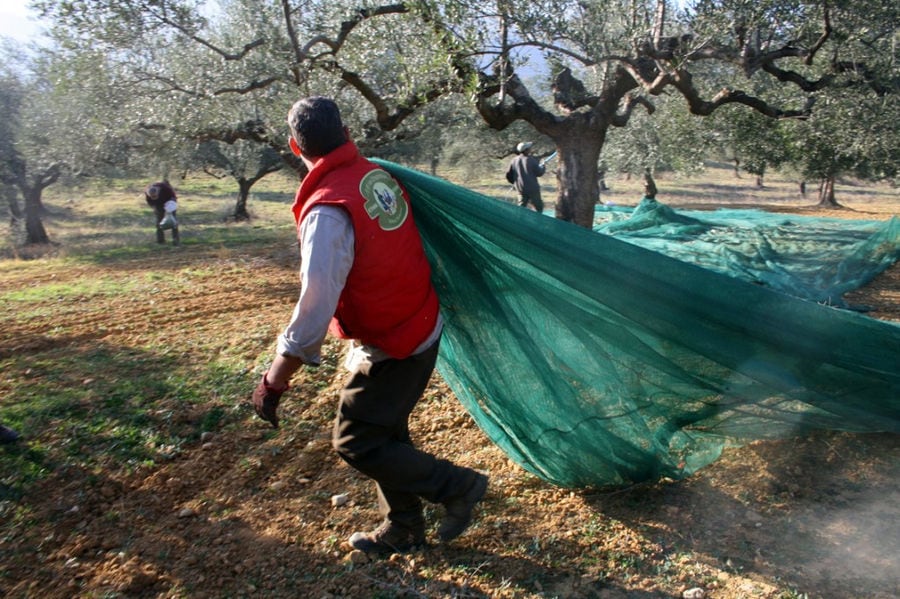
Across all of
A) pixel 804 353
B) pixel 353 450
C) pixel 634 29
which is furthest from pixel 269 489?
pixel 634 29

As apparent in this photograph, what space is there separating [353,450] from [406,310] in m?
0.62

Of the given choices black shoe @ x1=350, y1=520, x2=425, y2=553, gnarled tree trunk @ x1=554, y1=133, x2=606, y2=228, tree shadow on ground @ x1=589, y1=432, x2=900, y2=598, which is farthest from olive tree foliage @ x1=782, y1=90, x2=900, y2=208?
black shoe @ x1=350, y1=520, x2=425, y2=553

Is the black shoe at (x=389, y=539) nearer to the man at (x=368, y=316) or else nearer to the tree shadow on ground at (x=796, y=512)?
the man at (x=368, y=316)

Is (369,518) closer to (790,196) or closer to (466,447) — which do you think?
(466,447)

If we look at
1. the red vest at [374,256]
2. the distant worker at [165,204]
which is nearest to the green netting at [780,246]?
the red vest at [374,256]

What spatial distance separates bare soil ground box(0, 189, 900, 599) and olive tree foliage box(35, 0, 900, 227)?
3813 mm

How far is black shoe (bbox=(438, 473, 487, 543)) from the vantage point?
3.06 metres

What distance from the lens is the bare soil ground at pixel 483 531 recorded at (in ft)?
9.26

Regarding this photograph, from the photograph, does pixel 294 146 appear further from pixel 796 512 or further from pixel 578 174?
pixel 578 174

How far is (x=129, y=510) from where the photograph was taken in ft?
11.9

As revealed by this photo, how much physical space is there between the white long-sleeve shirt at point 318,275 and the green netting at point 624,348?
2.84ft

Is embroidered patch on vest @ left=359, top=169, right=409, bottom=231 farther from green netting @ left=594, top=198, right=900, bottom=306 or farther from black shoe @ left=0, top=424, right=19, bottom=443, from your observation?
green netting @ left=594, top=198, right=900, bottom=306

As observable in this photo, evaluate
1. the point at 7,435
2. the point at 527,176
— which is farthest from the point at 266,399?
the point at 527,176

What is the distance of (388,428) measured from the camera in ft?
9.36
